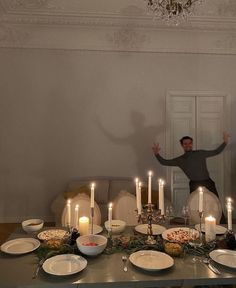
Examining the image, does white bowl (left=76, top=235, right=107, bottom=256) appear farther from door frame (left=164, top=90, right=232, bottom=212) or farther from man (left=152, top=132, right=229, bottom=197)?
door frame (left=164, top=90, right=232, bottom=212)

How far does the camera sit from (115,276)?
5.00 feet

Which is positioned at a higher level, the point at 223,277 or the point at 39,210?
the point at 223,277

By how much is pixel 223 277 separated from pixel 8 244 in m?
1.47

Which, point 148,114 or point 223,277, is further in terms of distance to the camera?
point 148,114

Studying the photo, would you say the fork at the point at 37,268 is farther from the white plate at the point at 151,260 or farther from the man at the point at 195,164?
the man at the point at 195,164

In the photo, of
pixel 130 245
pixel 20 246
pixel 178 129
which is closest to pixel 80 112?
pixel 178 129

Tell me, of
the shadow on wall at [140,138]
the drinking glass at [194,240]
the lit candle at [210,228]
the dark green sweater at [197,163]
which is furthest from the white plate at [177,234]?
the shadow on wall at [140,138]

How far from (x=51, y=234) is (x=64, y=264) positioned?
504 mm

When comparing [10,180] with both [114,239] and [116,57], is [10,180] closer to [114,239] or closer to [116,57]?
[116,57]

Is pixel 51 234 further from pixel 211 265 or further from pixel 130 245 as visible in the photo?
pixel 211 265

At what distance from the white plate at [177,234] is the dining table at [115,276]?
0.84 ft

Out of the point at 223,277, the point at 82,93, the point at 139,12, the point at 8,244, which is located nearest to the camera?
the point at 223,277

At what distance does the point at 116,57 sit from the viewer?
474 cm

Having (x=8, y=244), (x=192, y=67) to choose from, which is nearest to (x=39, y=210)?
(x=8, y=244)
